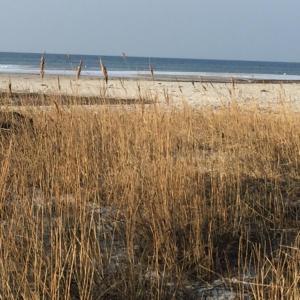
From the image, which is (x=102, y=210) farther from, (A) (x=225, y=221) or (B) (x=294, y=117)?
(B) (x=294, y=117)

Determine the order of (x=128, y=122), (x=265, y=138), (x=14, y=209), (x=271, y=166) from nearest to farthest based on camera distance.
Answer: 1. (x=14, y=209)
2. (x=271, y=166)
3. (x=128, y=122)
4. (x=265, y=138)

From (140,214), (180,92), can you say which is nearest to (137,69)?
(140,214)

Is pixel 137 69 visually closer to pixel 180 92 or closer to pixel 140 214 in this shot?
pixel 140 214

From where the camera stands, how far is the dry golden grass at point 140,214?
2260 millimetres

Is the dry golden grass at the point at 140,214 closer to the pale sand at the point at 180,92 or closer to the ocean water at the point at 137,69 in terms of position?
the ocean water at the point at 137,69

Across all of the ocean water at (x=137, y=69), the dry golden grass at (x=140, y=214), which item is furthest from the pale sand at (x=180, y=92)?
the dry golden grass at (x=140, y=214)

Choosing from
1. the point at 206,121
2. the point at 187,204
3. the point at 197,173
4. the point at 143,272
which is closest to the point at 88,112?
the point at 206,121

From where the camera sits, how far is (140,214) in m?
2.96

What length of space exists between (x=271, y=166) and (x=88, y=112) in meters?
1.88

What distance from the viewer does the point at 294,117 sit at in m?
5.66

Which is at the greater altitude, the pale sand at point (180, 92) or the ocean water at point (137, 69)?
the ocean water at point (137, 69)

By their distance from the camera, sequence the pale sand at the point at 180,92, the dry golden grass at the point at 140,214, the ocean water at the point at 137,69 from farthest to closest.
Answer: the ocean water at the point at 137,69
the pale sand at the point at 180,92
the dry golden grass at the point at 140,214

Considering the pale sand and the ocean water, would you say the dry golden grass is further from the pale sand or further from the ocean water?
the pale sand

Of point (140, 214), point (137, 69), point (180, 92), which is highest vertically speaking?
point (180, 92)
